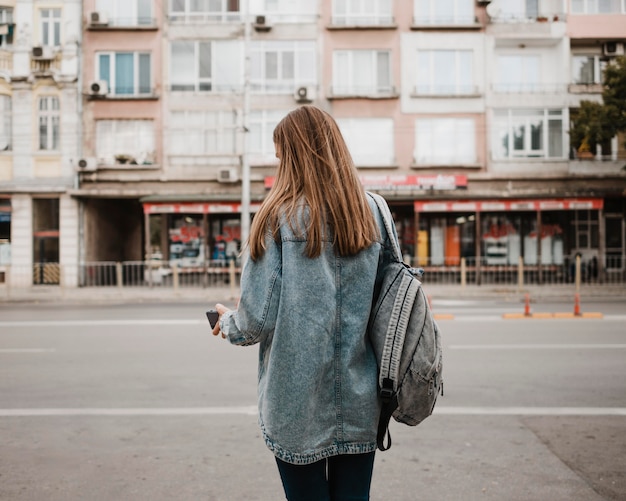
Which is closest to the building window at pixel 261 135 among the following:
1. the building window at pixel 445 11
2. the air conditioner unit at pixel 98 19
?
the air conditioner unit at pixel 98 19

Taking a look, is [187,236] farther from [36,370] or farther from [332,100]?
[36,370]

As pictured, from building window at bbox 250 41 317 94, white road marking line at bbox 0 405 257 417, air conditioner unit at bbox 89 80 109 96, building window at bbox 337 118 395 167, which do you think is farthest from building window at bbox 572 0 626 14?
white road marking line at bbox 0 405 257 417

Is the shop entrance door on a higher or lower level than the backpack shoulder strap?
higher

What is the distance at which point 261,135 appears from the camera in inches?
994

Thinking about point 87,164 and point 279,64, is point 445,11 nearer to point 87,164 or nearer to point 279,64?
point 279,64

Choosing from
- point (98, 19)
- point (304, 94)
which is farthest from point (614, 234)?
point (98, 19)

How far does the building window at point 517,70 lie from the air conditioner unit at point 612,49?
257 centimetres

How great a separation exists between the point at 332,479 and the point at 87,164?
2437cm

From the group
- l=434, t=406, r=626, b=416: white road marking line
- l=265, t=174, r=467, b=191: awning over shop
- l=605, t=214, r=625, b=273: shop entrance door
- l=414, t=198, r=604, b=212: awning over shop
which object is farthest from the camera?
l=605, t=214, r=625, b=273: shop entrance door

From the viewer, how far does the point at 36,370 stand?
311 inches

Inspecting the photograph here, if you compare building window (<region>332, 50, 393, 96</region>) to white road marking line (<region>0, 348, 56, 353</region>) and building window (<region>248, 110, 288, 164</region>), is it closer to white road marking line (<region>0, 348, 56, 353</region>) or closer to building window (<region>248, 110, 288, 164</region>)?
building window (<region>248, 110, 288, 164</region>)

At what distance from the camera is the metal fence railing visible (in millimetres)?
20703

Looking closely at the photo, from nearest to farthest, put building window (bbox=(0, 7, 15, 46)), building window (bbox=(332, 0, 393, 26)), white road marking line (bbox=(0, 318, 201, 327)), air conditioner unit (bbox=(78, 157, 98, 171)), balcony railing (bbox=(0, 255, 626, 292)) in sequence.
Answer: white road marking line (bbox=(0, 318, 201, 327)), balcony railing (bbox=(0, 255, 626, 292)), air conditioner unit (bbox=(78, 157, 98, 171)), building window (bbox=(0, 7, 15, 46)), building window (bbox=(332, 0, 393, 26))

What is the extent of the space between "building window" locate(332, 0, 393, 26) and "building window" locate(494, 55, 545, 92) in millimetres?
4991
